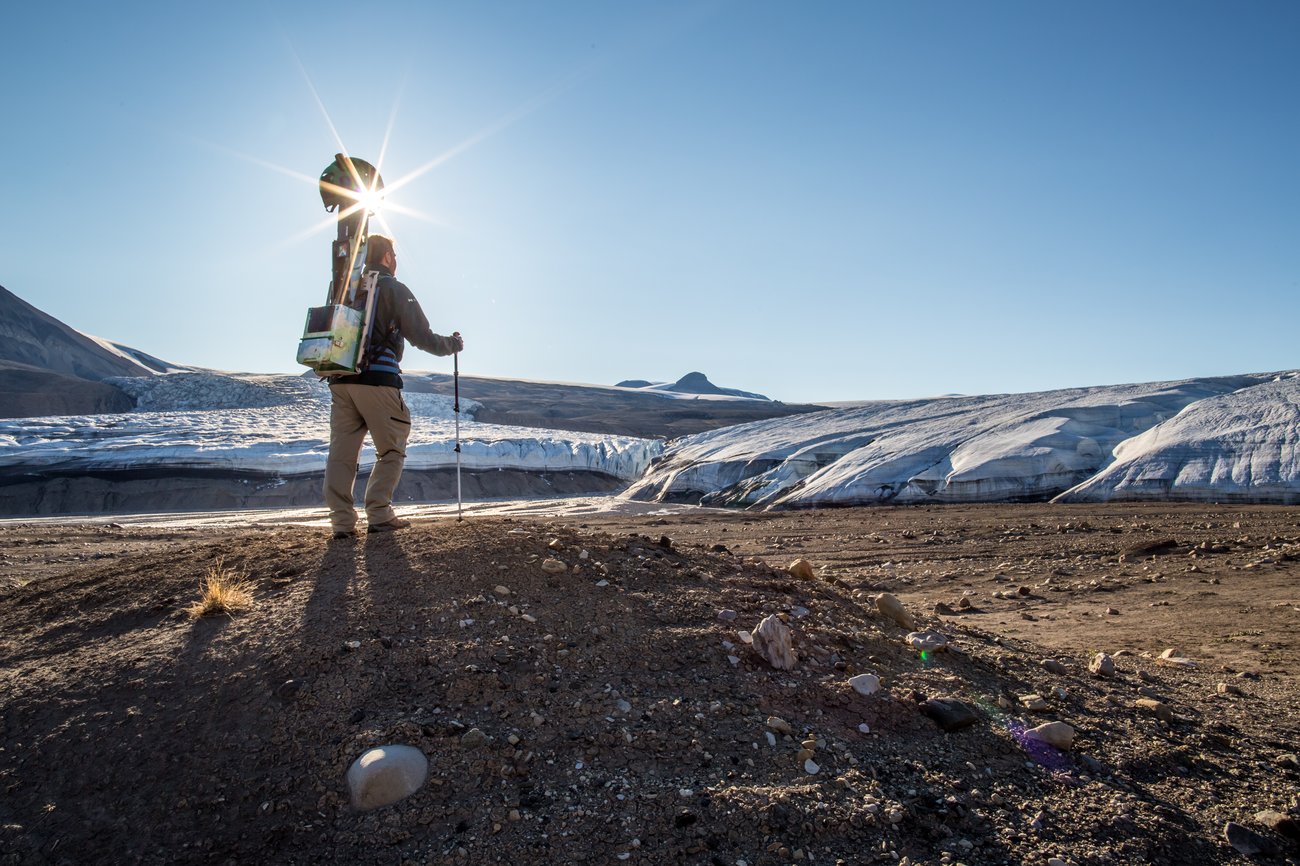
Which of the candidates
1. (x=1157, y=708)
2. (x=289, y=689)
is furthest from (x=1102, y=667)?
(x=289, y=689)

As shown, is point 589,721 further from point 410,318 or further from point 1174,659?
point 1174,659

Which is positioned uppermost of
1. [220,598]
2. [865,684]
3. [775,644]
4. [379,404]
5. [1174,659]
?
[379,404]

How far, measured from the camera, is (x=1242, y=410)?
14.3 metres

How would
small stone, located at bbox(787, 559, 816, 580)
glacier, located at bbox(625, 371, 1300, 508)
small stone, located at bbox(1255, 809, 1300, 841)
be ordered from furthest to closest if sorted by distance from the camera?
glacier, located at bbox(625, 371, 1300, 508) → small stone, located at bbox(787, 559, 816, 580) → small stone, located at bbox(1255, 809, 1300, 841)

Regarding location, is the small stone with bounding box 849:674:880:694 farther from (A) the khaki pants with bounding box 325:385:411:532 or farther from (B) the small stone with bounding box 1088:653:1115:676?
(A) the khaki pants with bounding box 325:385:411:532

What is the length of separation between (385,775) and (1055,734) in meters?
2.44

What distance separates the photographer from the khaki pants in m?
5.11

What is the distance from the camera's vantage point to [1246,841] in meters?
2.23

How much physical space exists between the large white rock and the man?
2.97 m

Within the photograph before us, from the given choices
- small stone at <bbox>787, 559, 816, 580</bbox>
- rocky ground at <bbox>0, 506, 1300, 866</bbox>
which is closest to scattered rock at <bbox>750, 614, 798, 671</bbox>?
rocky ground at <bbox>0, 506, 1300, 866</bbox>

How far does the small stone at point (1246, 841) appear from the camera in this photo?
2.21 metres

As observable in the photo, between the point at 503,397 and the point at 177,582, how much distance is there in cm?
7839

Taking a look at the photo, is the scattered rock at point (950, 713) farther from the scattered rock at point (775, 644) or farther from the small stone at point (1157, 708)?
the small stone at point (1157, 708)

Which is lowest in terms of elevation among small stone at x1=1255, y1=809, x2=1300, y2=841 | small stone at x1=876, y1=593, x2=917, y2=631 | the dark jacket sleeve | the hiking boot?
small stone at x1=1255, y1=809, x2=1300, y2=841
